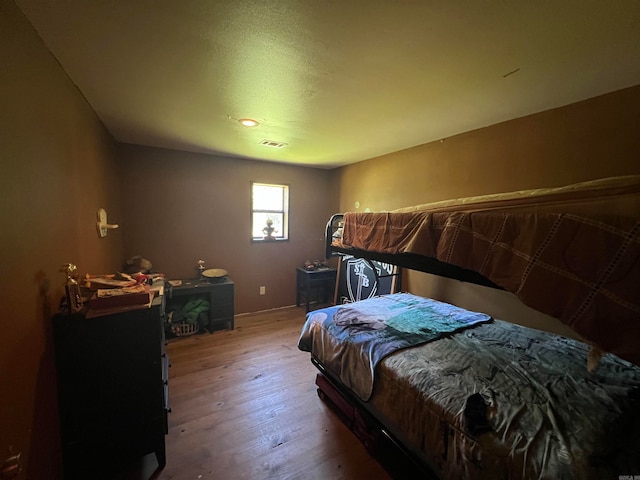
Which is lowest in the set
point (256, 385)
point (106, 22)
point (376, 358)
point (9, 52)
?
point (256, 385)

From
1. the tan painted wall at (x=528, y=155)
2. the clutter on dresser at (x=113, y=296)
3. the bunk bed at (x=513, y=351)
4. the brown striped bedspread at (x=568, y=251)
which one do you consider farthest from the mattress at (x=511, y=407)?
the clutter on dresser at (x=113, y=296)

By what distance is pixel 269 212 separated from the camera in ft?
13.6

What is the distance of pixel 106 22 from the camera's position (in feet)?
3.68

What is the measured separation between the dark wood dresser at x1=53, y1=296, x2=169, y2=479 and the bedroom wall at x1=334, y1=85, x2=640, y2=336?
266 centimetres

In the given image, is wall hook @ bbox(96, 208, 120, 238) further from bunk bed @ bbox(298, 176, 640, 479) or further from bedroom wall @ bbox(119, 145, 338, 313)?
bunk bed @ bbox(298, 176, 640, 479)

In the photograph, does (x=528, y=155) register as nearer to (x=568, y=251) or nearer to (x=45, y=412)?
(x=568, y=251)

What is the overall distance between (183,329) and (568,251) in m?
3.61

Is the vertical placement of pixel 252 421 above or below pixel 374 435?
below

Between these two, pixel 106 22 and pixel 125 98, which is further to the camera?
pixel 125 98

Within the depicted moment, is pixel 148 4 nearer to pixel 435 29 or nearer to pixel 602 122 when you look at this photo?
pixel 435 29

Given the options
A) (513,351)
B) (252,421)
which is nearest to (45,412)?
(252,421)

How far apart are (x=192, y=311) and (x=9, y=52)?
2.80 m

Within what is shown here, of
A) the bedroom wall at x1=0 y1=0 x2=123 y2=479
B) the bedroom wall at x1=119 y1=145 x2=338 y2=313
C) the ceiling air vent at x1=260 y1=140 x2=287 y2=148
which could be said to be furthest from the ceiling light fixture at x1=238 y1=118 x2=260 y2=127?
the bedroom wall at x1=119 y1=145 x2=338 y2=313

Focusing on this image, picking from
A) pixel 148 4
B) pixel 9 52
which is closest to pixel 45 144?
pixel 9 52
